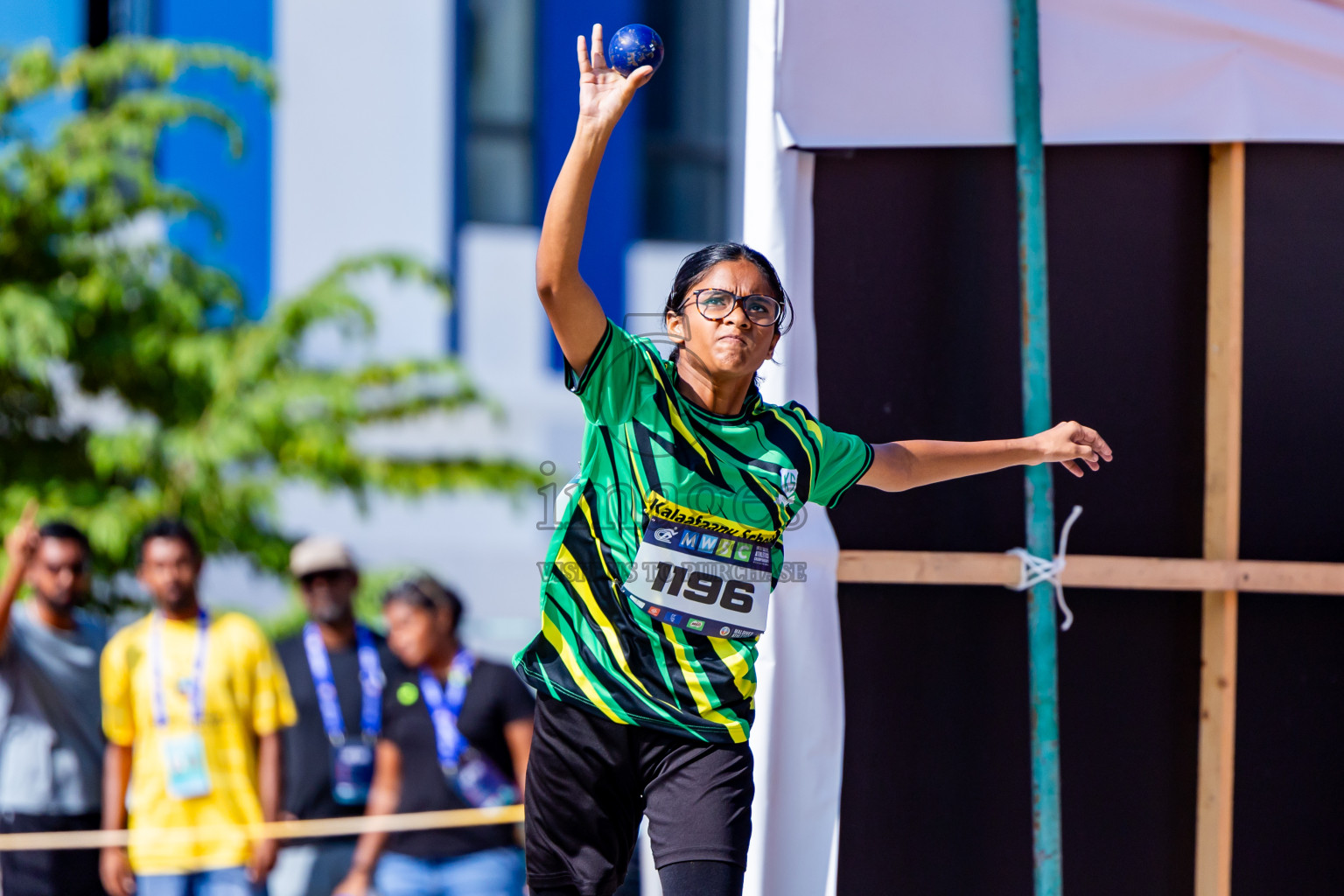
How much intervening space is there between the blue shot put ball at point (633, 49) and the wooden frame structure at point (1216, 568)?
4.65ft

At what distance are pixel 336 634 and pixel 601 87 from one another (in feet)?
10.7

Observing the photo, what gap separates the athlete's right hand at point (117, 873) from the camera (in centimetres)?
496

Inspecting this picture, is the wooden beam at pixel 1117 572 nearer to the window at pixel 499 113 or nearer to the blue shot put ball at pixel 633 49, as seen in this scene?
the blue shot put ball at pixel 633 49

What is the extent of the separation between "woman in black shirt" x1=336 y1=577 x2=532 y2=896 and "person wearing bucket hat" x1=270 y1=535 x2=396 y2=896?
151mm

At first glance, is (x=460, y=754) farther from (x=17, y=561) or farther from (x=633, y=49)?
(x=633, y=49)

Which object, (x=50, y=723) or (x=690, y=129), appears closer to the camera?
(x=50, y=723)

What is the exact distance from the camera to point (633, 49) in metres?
2.57

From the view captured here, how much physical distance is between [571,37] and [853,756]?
890 centimetres

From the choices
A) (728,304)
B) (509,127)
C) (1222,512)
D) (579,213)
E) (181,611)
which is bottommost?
(181,611)

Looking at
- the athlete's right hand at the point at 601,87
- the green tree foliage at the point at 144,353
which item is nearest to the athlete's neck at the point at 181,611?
the green tree foliage at the point at 144,353

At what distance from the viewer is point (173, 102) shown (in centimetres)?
717

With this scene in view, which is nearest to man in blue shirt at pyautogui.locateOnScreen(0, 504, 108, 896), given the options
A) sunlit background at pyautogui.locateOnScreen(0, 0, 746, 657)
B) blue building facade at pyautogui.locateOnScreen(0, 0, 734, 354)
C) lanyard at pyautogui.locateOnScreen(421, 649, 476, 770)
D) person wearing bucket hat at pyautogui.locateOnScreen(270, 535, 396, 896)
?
person wearing bucket hat at pyautogui.locateOnScreen(270, 535, 396, 896)

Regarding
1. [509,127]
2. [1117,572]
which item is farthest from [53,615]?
[509,127]

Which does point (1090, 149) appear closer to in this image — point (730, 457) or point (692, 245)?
point (730, 457)
